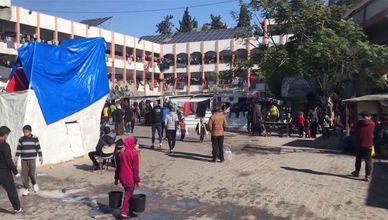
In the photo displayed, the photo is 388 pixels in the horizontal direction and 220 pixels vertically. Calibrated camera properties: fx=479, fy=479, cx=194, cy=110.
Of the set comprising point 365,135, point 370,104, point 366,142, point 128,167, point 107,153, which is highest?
point 370,104

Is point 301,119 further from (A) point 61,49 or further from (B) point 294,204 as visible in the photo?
(B) point 294,204

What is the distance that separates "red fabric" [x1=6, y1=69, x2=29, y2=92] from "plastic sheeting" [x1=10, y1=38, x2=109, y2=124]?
35 cm

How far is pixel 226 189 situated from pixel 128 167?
10.5ft

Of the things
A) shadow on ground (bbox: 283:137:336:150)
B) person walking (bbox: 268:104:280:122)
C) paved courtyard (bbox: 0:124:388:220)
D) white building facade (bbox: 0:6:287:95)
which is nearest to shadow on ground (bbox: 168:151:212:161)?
paved courtyard (bbox: 0:124:388:220)

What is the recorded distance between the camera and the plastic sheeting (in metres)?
14.4

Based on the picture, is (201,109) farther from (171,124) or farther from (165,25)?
(165,25)

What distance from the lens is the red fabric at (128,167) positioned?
27.2ft

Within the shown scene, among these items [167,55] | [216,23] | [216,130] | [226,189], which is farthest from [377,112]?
[216,23]

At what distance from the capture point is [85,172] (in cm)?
1308

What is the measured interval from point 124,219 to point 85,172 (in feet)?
16.6

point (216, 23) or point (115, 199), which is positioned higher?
point (216, 23)

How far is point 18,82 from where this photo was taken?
15492mm

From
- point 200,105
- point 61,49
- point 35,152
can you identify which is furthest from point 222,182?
point 200,105

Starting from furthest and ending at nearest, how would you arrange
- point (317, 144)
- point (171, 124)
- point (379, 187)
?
point (317, 144) → point (171, 124) → point (379, 187)
